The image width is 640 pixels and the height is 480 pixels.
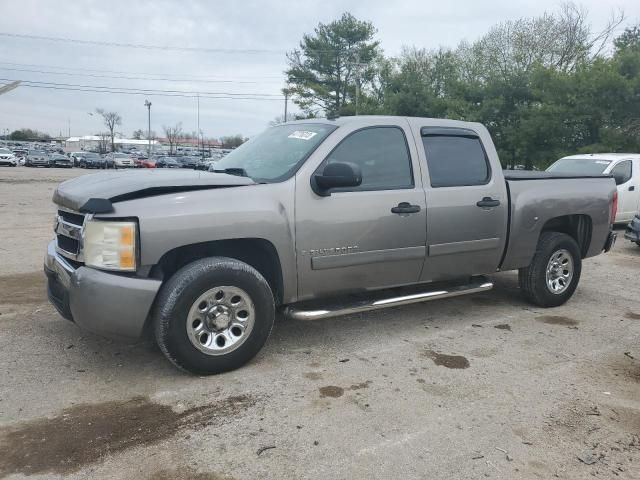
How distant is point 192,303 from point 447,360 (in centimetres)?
196

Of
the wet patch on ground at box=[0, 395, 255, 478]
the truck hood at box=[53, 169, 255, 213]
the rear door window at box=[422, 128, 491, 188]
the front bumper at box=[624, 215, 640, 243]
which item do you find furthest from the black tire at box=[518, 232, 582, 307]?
the front bumper at box=[624, 215, 640, 243]

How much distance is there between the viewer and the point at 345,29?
152 feet

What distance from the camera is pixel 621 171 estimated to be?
1127cm

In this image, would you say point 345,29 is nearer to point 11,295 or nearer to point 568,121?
point 568,121

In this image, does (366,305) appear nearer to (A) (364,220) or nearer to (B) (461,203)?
(A) (364,220)

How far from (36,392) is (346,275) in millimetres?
2234

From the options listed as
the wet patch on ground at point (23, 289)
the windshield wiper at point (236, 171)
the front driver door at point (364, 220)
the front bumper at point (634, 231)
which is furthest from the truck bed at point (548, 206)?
the wet patch on ground at point (23, 289)

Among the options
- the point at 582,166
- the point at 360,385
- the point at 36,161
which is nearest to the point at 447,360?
the point at 360,385

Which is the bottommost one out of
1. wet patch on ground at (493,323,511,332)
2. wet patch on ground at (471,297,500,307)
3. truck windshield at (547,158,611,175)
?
wet patch on ground at (493,323,511,332)

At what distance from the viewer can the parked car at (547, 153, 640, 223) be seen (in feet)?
36.6

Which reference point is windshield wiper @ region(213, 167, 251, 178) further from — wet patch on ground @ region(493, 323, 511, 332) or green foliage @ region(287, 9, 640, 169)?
green foliage @ region(287, 9, 640, 169)

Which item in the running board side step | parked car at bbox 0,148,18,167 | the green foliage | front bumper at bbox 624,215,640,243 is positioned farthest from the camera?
parked car at bbox 0,148,18,167

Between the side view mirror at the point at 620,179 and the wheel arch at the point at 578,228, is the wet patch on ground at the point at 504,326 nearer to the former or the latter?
the wheel arch at the point at 578,228

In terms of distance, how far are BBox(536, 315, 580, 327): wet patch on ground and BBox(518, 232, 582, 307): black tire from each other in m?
0.25
